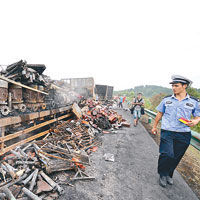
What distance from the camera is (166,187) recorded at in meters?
2.52

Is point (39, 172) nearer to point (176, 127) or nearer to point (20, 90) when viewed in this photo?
point (20, 90)

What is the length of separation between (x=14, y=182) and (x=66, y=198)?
48.6 inches

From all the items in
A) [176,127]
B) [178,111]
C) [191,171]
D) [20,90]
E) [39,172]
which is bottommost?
[191,171]

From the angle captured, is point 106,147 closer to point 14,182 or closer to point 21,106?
point 14,182

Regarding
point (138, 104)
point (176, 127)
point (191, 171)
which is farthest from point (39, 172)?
point (138, 104)

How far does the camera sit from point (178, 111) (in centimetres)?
257

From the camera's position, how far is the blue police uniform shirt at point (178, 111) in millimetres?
2496

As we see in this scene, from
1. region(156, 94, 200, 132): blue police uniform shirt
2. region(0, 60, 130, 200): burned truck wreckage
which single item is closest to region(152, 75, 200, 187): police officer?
region(156, 94, 200, 132): blue police uniform shirt

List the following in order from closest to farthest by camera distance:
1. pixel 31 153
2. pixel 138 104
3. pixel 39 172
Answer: pixel 39 172 < pixel 31 153 < pixel 138 104

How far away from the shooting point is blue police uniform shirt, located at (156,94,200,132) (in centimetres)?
250

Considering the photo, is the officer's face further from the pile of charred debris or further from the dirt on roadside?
the pile of charred debris

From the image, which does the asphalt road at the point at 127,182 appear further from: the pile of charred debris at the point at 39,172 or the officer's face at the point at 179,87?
the officer's face at the point at 179,87

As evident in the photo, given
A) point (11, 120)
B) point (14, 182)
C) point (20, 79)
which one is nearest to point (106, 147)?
point (14, 182)

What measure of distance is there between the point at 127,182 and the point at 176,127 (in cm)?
173
